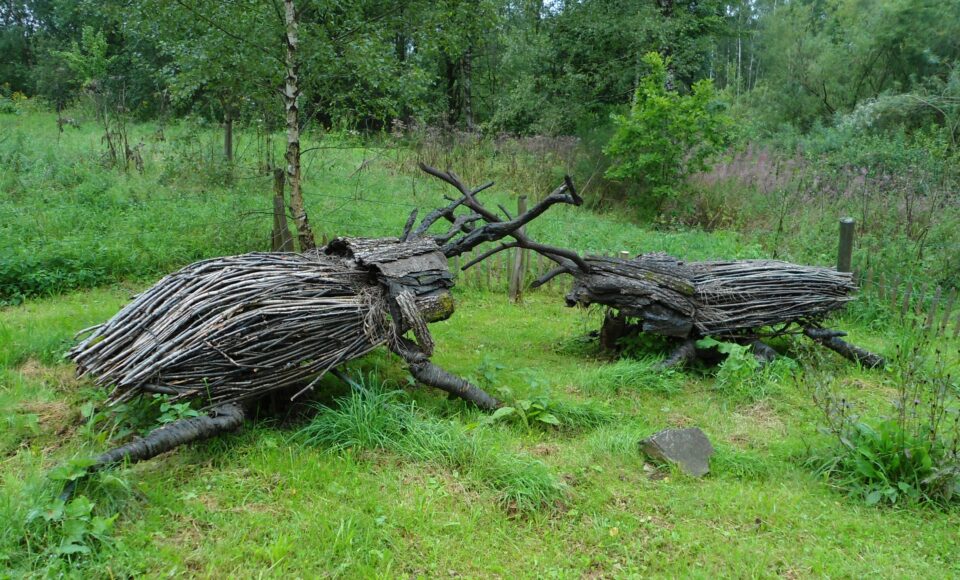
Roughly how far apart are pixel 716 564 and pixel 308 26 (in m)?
7.63

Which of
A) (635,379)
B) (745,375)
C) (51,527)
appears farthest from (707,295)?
(51,527)


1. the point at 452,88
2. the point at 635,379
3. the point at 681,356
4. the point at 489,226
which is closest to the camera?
the point at 489,226

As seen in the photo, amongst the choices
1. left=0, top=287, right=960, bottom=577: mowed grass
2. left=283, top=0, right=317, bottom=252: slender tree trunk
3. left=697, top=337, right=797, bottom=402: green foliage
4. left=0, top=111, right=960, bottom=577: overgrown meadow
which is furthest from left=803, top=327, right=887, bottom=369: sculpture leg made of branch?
left=283, top=0, right=317, bottom=252: slender tree trunk

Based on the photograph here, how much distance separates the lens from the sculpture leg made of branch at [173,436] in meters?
3.13

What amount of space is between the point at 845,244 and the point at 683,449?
15.7 ft

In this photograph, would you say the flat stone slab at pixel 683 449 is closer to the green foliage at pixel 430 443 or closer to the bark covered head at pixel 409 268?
the green foliage at pixel 430 443

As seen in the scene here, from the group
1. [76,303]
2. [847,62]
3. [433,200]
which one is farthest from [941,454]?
[847,62]

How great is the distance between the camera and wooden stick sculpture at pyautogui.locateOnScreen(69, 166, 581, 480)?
3.62 metres

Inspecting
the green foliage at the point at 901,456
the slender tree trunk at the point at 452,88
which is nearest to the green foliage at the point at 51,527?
the green foliage at the point at 901,456

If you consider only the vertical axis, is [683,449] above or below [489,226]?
below

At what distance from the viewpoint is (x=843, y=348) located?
613 cm

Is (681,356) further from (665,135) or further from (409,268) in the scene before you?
(665,135)

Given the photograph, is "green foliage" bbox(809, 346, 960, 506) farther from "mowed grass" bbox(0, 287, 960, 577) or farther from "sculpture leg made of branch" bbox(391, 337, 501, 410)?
"sculpture leg made of branch" bbox(391, 337, 501, 410)

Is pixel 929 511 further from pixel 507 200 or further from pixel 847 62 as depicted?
pixel 847 62
